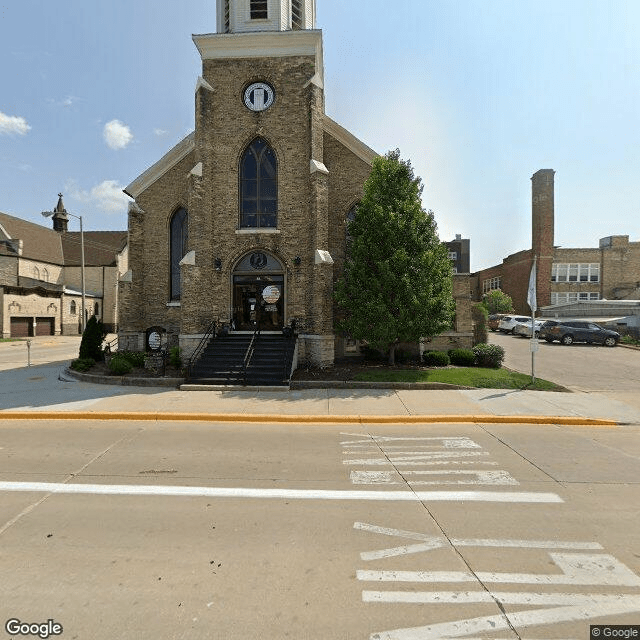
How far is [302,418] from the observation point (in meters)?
8.61

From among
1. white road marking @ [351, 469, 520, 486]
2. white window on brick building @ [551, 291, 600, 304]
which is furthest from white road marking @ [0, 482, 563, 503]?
white window on brick building @ [551, 291, 600, 304]

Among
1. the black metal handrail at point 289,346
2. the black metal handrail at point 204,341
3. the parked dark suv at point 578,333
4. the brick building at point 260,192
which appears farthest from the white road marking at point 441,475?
the parked dark suv at point 578,333

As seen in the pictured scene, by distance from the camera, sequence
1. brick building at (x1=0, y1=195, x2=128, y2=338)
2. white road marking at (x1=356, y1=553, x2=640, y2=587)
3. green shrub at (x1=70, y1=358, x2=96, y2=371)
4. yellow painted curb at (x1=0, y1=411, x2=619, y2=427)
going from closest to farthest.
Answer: white road marking at (x1=356, y1=553, x2=640, y2=587), yellow painted curb at (x1=0, y1=411, x2=619, y2=427), green shrub at (x1=70, y1=358, x2=96, y2=371), brick building at (x1=0, y1=195, x2=128, y2=338)

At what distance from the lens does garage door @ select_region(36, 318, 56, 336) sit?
123 ft

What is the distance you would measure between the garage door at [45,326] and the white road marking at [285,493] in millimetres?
40804

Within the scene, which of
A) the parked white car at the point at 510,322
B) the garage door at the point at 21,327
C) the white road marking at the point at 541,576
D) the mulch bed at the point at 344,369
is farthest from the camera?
the garage door at the point at 21,327

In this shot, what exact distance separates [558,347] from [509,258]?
75.0ft

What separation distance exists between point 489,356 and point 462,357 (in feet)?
3.40

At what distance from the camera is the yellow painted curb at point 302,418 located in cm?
855

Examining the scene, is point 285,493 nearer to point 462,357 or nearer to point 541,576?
point 541,576

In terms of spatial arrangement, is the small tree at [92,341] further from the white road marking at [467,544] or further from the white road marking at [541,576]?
the white road marking at [541,576]

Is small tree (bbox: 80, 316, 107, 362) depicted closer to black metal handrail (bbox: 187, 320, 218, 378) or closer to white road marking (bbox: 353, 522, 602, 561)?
black metal handrail (bbox: 187, 320, 218, 378)

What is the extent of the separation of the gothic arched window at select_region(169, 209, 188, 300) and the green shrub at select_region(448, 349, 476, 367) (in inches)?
497

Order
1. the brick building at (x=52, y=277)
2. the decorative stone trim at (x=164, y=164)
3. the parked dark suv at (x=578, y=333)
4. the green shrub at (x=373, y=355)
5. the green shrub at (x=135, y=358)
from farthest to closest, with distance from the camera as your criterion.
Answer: the brick building at (x=52, y=277), the parked dark suv at (x=578, y=333), the decorative stone trim at (x=164, y=164), the green shrub at (x=373, y=355), the green shrub at (x=135, y=358)
